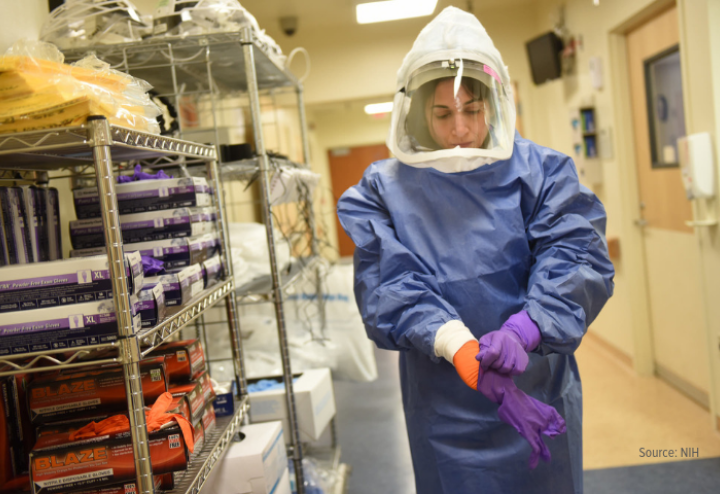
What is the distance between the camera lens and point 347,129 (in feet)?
35.4

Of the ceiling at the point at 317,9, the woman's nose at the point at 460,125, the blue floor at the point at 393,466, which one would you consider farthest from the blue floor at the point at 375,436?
the ceiling at the point at 317,9

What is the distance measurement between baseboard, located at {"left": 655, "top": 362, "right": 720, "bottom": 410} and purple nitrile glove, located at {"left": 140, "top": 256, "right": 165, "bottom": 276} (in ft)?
9.84

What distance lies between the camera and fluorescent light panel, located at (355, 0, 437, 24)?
383cm

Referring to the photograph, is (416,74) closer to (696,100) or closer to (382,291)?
(382,291)

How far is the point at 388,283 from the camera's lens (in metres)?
1.38

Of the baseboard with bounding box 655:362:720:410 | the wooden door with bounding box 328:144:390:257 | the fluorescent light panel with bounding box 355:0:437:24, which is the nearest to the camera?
the baseboard with bounding box 655:362:720:410

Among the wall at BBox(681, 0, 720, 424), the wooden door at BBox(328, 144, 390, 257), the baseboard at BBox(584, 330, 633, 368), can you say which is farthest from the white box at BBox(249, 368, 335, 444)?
the wooden door at BBox(328, 144, 390, 257)

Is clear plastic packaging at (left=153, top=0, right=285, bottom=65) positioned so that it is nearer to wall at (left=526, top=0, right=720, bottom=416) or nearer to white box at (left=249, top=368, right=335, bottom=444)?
white box at (left=249, top=368, right=335, bottom=444)

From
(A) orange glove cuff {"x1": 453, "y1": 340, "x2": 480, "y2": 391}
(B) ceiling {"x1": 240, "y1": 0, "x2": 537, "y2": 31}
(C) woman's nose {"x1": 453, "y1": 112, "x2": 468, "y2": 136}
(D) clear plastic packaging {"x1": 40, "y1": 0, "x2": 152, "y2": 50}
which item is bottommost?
(A) orange glove cuff {"x1": 453, "y1": 340, "x2": 480, "y2": 391}

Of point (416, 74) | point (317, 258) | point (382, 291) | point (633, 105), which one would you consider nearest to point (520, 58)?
point (633, 105)

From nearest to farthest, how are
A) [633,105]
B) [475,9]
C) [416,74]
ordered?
1. [416,74]
2. [633,105]
3. [475,9]

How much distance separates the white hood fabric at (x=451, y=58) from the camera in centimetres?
147

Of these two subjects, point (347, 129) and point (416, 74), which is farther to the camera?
point (347, 129)

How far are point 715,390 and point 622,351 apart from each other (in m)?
1.32
